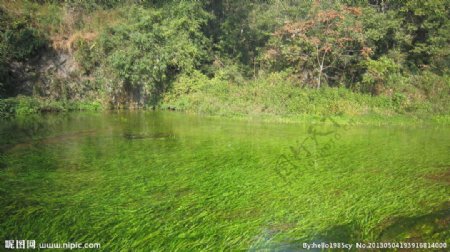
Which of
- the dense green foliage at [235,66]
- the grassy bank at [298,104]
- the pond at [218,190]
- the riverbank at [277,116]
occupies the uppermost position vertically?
the dense green foliage at [235,66]

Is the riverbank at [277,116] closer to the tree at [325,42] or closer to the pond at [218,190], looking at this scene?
the tree at [325,42]

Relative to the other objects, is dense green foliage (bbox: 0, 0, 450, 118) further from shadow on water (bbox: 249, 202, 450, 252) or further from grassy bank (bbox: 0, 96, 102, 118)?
shadow on water (bbox: 249, 202, 450, 252)

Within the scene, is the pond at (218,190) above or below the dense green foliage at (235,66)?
below

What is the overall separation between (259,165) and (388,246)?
2590 millimetres

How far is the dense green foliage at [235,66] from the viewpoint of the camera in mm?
12938

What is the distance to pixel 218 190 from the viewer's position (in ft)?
13.7

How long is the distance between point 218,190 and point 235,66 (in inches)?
491

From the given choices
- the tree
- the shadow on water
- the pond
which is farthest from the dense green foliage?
the shadow on water

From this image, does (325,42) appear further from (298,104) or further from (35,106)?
(35,106)

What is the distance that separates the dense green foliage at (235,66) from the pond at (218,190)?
591 centimetres

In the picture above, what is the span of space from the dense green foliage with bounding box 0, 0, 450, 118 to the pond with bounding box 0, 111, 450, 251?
19.4 ft

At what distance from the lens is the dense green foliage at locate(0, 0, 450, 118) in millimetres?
12938

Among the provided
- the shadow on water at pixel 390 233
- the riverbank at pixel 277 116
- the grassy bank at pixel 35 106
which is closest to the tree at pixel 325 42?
the riverbank at pixel 277 116

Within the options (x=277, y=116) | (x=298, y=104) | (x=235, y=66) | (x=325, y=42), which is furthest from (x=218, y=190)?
(x=235, y=66)
